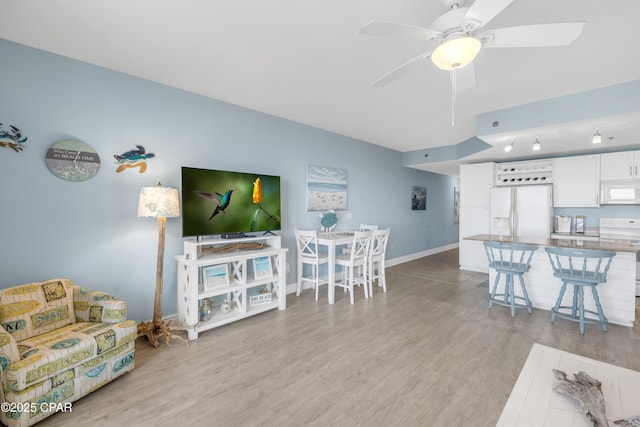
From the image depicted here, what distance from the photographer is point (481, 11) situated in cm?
146

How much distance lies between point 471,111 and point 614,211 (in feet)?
10.5

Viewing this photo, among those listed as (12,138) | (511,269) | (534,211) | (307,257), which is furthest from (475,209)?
(12,138)

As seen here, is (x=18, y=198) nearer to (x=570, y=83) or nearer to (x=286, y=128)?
(x=286, y=128)

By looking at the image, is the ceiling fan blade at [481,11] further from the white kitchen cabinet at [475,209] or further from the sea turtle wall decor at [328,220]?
the white kitchen cabinet at [475,209]

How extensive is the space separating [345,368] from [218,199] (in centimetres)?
222

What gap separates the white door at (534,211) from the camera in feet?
15.6

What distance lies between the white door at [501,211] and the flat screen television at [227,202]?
4244 mm

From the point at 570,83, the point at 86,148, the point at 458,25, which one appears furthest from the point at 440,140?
the point at 86,148

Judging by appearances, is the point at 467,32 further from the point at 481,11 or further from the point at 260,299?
the point at 260,299

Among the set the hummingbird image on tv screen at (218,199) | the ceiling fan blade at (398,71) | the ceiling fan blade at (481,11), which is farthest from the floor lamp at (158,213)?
the ceiling fan blade at (481,11)

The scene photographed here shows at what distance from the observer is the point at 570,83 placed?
296cm

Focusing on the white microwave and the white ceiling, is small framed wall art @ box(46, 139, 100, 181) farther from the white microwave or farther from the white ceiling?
the white microwave

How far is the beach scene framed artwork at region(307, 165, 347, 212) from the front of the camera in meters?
4.56

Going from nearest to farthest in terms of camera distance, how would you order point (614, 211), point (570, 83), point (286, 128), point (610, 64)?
point (610, 64)
point (570, 83)
point (286, 128)
point (614, 211)
